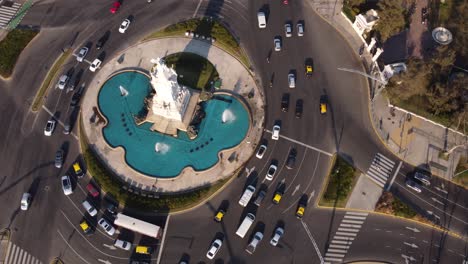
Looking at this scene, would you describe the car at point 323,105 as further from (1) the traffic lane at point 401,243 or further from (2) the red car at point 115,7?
(2) the red car at point 115,7

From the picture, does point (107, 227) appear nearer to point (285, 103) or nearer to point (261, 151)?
point (261, 151)

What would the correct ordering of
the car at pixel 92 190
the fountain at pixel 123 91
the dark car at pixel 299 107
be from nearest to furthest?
the car at pixel 92 190 → the dark car at pixel 299 107 → the fountain at pixel 123 91

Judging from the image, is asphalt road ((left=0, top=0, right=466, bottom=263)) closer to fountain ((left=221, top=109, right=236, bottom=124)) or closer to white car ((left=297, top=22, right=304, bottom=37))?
white car ((left=297, top=22, right=304, bottom=37))

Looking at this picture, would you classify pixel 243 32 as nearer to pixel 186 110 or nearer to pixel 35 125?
pixel 186 110

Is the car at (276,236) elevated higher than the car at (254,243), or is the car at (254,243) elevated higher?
the car at (276,236)

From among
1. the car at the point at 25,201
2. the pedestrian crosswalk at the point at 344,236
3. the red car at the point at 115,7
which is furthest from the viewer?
the red car at the point at 115,7

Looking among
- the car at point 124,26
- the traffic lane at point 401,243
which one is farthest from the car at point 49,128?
A: the traffic lane at point 401,243
